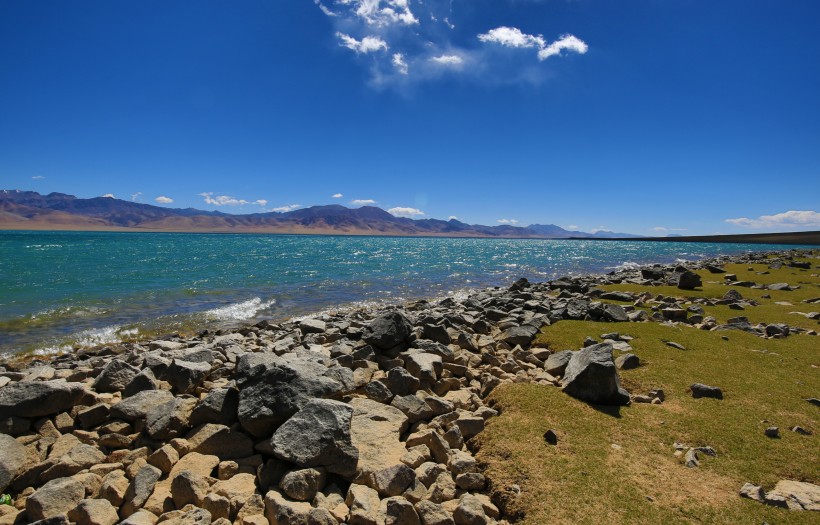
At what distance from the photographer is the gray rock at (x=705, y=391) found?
27.2 ft

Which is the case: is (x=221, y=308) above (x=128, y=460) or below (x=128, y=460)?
below

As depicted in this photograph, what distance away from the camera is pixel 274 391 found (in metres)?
6.72

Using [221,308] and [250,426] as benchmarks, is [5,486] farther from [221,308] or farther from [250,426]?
[221,308]

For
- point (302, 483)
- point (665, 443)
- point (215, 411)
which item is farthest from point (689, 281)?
point (215, 411)

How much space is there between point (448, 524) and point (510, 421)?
8.64ft

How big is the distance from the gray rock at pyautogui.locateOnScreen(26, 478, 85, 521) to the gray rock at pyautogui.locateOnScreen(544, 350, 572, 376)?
29.7 feet

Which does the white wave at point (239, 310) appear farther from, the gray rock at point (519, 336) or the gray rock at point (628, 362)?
the gray rock at point (628, 362)

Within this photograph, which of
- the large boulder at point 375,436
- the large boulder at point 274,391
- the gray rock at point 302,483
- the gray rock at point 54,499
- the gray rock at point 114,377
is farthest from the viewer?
the gray rock at point 114,377

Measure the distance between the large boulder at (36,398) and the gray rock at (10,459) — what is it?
752mm

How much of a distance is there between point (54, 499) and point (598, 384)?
336 inches

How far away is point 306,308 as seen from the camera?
24844 mm

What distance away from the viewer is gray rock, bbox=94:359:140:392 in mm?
8156

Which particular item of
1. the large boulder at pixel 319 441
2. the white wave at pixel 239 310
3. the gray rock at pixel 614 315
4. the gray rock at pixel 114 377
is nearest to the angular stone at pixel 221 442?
the large boulder at pixel 319 441

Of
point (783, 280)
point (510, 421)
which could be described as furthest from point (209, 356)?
point (783, 280)
